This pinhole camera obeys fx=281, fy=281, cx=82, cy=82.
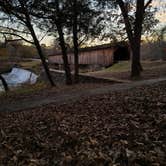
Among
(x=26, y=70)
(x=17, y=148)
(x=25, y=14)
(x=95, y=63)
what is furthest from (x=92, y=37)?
(x=26, y=70)

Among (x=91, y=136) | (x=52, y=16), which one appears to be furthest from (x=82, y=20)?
(x=91, y=136)

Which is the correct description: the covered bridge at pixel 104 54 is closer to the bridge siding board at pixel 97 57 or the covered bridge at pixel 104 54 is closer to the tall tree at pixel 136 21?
the bridge siding board at pixel 97 57

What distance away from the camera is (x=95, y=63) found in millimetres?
39031

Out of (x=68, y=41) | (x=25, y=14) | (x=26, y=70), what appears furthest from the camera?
(x=26, y=70)

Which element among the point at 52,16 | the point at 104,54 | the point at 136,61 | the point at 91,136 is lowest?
the point at 91,136

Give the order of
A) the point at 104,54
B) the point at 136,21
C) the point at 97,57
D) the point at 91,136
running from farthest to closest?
the point at 97,57, the point at 104,54, the point at 136,21, the point at 91,136

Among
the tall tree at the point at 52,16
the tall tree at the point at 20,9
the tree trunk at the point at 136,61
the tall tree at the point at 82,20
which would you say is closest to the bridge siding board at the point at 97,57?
the tall tree at the point at 82,20

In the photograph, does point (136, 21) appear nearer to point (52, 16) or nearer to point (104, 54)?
point (52, 16)

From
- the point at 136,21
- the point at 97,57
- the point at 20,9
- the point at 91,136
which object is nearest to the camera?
the point at 91,136

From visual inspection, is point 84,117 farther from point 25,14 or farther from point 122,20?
point 122,20

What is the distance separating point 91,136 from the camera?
491cm

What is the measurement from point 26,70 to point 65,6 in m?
31.4

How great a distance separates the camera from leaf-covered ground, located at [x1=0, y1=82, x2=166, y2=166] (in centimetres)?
400

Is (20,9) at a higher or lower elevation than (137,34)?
higher
